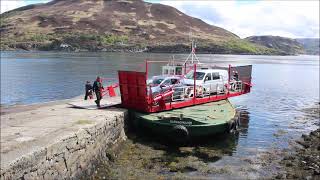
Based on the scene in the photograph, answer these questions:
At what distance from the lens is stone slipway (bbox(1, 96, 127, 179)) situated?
12664mm

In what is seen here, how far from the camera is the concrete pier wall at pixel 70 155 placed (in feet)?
40.4

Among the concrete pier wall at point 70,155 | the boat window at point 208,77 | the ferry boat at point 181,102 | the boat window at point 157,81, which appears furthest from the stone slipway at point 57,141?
the boat window at point 208,77

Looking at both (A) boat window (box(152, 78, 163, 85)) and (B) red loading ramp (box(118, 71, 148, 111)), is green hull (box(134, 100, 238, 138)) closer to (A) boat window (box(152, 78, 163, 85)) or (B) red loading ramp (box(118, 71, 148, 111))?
(B) red loading ramp (box(118, 71, 148, 111))

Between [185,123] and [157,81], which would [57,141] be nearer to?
[185,123]

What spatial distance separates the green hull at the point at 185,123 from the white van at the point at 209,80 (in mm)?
5268

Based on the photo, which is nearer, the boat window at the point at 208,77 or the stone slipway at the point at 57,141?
the stone slipway at the point at 57,141

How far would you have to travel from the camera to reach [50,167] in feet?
44.8

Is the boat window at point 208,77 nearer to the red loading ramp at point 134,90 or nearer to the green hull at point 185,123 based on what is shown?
Answer: the green hull at point 185,123

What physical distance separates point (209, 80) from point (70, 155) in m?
17.4

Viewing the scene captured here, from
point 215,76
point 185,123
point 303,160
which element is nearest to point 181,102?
point 185,123

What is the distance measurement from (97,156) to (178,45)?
162663 millimetres

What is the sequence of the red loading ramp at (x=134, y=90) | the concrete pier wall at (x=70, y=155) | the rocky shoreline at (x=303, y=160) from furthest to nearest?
the red loading ramp at (x=134, y=90) < the rocky shoreline at (x=303, y=160) < the concrete pier wall at (x=70, y=155)

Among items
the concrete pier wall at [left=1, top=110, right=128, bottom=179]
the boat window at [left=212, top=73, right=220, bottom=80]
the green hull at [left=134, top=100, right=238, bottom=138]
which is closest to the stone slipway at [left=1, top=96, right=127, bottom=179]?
the concrete pier wall at [left=1, top=110, right=128, bottom=179]

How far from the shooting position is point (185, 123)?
2228 cm
